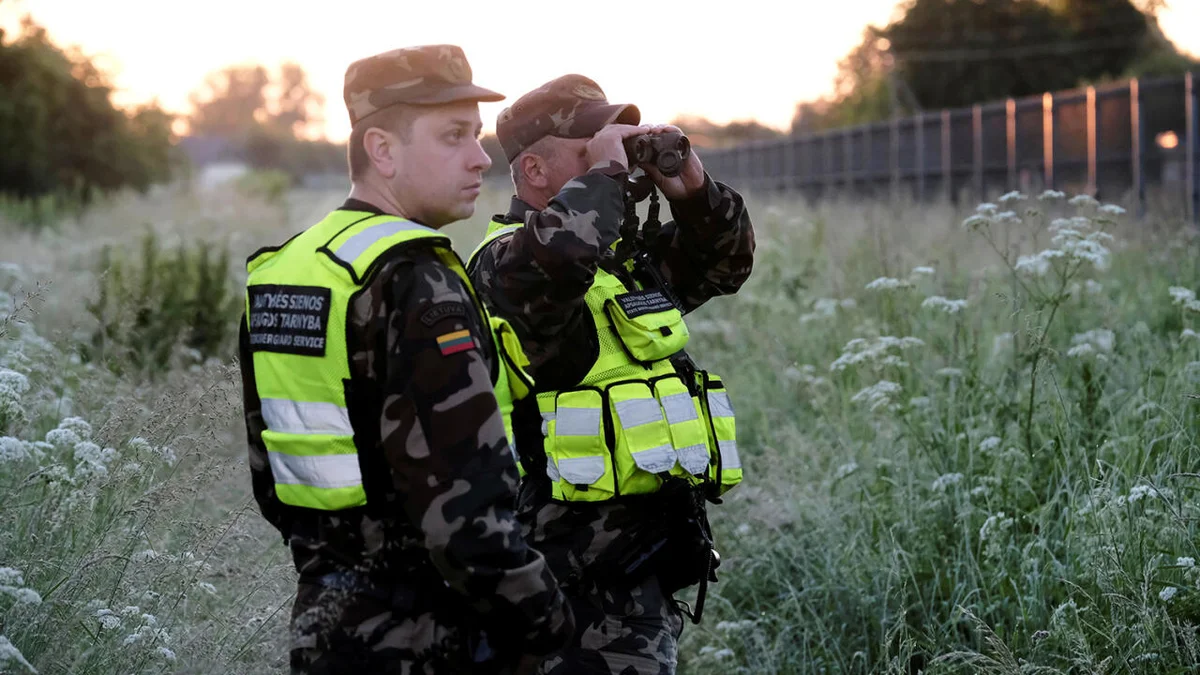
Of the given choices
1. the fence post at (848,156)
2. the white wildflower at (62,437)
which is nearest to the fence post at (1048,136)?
the fence post at (848,156)

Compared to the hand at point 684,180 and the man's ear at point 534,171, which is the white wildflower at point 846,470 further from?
the man's ear at point 534,171

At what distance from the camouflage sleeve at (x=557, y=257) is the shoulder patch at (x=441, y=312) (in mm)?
660

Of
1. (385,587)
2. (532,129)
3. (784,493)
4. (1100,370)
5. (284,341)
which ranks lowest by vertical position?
(784,493)

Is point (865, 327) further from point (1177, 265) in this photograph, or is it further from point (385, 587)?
point (385, 587)

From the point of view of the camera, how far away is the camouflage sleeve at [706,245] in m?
3.14

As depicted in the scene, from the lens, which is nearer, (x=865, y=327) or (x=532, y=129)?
(x=532, y=129)

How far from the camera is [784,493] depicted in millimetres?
4957

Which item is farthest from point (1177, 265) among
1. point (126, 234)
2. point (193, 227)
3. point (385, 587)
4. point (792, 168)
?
point (792, 168)

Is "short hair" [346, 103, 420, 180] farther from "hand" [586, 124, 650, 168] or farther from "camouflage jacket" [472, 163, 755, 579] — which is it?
"hand" [586, 124, 650, 168]

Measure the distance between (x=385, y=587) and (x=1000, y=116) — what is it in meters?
17.3

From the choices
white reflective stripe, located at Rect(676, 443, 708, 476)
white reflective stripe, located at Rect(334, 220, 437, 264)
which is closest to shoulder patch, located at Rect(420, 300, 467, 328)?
white reflective stripe, located at Rect(334, 220, 437, 264)

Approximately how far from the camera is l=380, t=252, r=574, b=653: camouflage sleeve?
6.23ft

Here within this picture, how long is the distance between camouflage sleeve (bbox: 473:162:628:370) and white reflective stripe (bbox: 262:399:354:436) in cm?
77

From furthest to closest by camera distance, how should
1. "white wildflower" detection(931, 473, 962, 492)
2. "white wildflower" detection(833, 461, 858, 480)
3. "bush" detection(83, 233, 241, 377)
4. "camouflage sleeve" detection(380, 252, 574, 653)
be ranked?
1. "bush" detection(83, 233, 241, 377)
2. "white wildflower" detection(833, 461, 858, 480)
3. "white wildflower" detection(931, 473, 962, 492)
4. "camouflage sleeve" detection(380, 252, 574, 653)
